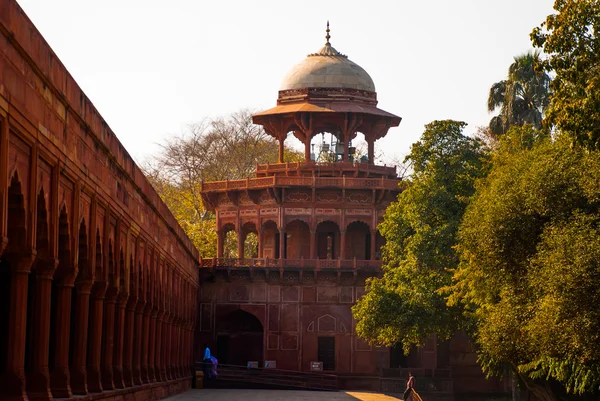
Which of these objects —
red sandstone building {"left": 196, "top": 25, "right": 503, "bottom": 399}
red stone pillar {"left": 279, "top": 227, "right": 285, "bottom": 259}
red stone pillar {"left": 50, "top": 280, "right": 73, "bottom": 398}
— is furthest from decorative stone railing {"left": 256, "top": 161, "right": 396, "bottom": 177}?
red stone pillar {"left": 50, "top": 280, "right": 73, "bottom": 398}

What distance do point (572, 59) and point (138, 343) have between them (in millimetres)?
14947

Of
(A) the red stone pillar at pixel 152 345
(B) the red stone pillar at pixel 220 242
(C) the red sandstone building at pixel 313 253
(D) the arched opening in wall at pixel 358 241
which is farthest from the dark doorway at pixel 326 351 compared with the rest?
(A) the red stone pillar at pixel 152 345

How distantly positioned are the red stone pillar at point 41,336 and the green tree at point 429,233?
63.1ft

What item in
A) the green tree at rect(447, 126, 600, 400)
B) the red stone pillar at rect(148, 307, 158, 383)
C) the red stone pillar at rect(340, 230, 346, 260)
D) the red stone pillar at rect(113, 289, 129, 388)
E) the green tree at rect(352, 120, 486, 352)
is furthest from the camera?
the red stone pillar at rect(340, 230, 346, 260)

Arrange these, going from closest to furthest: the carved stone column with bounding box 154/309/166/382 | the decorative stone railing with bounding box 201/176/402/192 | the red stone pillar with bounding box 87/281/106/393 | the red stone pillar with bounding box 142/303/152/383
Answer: the red stone pillar with bounding box 87/281/106/393 < the red stone pillar with bounding box 142/303/152/383 < the carved stone column with bounding box 154/309/166/382 < the decorative stone railing with bounding box 201/176/402/192

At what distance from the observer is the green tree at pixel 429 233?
37469mm

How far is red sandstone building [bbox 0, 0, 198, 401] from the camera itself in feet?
52.1

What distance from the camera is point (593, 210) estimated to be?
2714 cm

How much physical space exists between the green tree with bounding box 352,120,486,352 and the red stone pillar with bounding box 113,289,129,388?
1205 centimetres

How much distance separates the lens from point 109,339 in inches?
1021

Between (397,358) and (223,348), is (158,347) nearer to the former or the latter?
(223,348)

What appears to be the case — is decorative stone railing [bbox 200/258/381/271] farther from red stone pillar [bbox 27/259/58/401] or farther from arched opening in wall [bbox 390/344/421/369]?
red stone pillar [bbox 27/259/58/401]

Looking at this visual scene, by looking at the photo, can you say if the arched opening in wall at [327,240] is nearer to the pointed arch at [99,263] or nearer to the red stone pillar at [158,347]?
the red stone pillar at [158,347]

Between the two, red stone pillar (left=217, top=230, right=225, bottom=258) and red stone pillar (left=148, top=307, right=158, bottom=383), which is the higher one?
red stone pillar (left=217, top=230, right=225, bottom=258)
